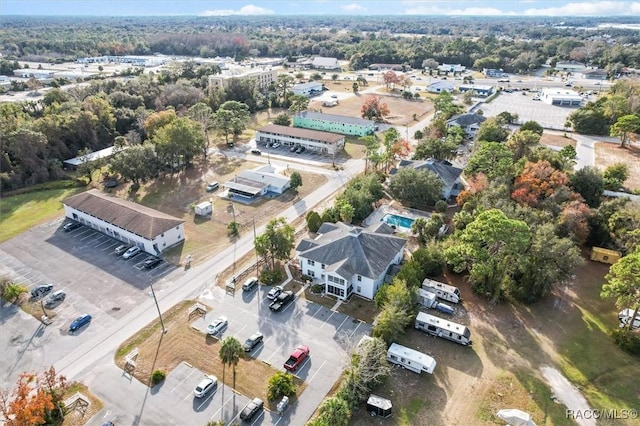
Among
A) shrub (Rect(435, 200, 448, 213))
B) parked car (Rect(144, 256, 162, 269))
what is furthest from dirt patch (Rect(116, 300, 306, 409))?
shrub (Rect(435, 200, 448, 213))

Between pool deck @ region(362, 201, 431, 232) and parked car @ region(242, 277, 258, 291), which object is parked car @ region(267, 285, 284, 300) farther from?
pool deck @ region(362, 201, 431, 232)

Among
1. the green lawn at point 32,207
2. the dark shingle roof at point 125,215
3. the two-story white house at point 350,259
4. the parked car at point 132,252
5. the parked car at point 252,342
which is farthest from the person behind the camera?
the green lawn at point 32,207

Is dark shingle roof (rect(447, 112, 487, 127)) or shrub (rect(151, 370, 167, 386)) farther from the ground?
dark shingle roof (rect(447, 112, 487, 127))

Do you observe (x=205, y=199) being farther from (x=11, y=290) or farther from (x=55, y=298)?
(x=11, y=290)

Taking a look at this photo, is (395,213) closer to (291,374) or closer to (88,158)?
(291,374)

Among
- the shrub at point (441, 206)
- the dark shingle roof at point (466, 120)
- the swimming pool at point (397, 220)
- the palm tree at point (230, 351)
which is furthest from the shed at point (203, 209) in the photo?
the dark shingle roof at point (466, 120)

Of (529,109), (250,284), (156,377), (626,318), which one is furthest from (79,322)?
(529,109)

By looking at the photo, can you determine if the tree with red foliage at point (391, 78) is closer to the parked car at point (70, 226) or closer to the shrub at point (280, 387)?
the parked car at point (70, 226)
